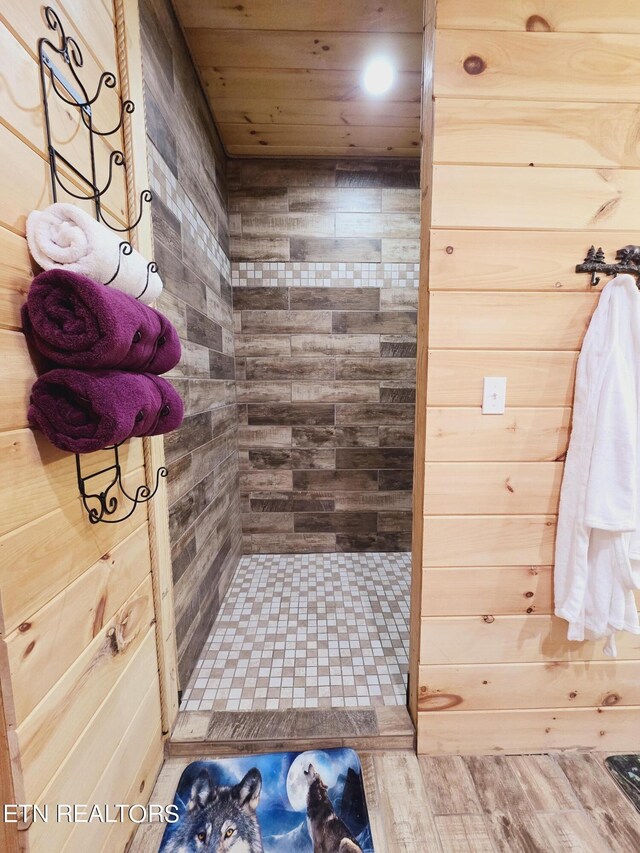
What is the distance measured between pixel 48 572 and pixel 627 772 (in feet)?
5.82

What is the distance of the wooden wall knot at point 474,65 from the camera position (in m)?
0.94

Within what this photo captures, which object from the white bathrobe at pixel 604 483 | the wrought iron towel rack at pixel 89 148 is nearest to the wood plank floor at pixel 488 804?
the white bathrobe at pixel 604 483

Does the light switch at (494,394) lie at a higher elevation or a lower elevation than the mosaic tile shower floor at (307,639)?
higher

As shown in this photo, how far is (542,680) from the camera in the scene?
1167 millimetres

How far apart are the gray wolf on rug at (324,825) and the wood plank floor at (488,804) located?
80mm

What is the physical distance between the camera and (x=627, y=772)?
44.7 inches

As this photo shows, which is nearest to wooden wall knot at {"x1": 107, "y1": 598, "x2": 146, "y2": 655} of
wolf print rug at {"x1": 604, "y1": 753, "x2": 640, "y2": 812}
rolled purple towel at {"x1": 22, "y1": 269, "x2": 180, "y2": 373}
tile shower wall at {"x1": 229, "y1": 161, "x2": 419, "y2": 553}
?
rolled purple towel at {"x1": 22, "y1": 269, "x2": 180, "y2": 373}

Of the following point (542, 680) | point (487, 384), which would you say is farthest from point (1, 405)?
point (542, 680)

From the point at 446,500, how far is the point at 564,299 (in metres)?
0.67

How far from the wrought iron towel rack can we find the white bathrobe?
118 cm

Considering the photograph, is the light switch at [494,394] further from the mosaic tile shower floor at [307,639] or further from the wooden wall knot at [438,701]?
the mosaic tile shower floor at [307,639]

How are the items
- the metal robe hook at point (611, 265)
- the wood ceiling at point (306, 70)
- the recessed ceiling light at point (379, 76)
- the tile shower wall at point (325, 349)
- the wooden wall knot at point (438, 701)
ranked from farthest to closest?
the tile shower wall at point (325, 349)
the recessed ceiling light at point (379, 76)
the wood ceiling at point (306, 70)
the wooden wall knot at point (438, 701)
the metal robe hook at point (611, 265)

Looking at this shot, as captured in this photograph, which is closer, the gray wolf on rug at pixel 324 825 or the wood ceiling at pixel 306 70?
the gray wolf on rug at pixel 324 825

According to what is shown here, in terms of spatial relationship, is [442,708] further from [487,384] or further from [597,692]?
[487,384]
